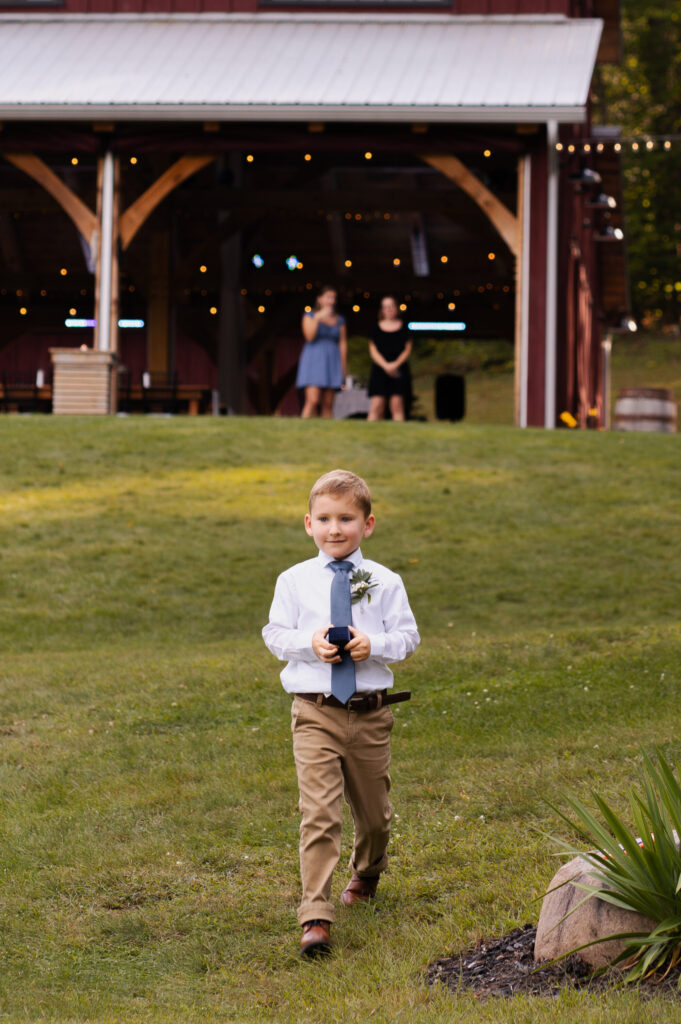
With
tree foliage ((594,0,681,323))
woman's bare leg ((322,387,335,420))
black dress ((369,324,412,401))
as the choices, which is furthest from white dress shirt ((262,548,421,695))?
tree foliage ((594,0,681,323))

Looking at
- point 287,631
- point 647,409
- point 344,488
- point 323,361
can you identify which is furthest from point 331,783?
point 647,409

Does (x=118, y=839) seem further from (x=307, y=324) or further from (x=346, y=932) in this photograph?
(x=307, y=324)

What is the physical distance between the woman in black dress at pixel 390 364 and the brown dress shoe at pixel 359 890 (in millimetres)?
11526

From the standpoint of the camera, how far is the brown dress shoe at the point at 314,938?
4.10m

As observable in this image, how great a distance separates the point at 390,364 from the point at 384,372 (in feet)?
0.97

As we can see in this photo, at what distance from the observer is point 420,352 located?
4872cm

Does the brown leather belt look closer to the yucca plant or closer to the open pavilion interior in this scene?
the yucca plant

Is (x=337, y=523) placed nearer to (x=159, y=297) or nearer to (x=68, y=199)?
(x=68, y=199)

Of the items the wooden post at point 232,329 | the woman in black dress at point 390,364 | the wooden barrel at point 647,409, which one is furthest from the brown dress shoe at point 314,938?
the wooden post at point 232,329

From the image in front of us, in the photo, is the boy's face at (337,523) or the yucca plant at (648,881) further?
the boy's face at (337,523)

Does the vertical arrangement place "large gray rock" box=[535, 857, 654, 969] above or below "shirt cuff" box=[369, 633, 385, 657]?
below

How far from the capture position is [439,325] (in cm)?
2753

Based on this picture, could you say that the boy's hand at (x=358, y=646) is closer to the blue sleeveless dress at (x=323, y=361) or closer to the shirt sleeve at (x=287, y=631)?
the shirt sleeve at (x=287, y=631)

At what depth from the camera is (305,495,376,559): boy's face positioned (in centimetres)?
427
